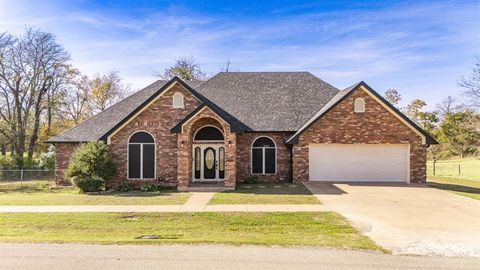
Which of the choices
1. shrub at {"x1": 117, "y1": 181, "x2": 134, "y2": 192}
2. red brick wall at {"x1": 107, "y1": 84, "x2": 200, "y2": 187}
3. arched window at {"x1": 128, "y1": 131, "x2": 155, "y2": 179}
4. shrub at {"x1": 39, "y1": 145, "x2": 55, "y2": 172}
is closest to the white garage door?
red brick wall at {"x1": 107, "y1": 84, "x2": 200, "y2": 187}

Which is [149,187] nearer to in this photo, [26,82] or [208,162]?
[208,162]

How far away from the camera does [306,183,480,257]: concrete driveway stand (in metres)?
8.71

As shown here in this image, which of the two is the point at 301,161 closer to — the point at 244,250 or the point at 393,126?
the point at 393,126

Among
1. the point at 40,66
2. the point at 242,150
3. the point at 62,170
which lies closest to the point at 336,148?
the point at 242,150

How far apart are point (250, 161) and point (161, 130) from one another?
5.34 m

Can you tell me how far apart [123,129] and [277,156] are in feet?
28.3

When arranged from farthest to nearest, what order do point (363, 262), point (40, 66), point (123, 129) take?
point (40, 66) < point (123, 129) < point (363, 262)

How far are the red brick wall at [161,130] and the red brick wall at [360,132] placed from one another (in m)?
6.53

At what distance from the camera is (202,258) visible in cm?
749

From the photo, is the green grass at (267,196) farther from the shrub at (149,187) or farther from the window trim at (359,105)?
the window trim at (359,105)

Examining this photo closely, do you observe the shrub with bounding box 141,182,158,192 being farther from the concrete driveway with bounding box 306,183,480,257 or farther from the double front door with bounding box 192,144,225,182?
the concrete driveway with bounding box 306,183,480,257

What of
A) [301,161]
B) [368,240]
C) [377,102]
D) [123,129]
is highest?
[377,102]

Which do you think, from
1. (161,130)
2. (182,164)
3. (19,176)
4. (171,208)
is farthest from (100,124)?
(19,176)

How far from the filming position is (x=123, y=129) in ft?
65.9
